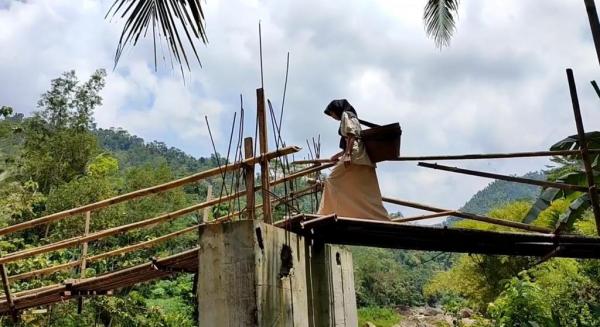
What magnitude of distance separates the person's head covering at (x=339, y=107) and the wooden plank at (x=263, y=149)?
809 mm

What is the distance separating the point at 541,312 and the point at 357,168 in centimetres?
571

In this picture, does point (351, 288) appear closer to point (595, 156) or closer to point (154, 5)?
point (595, 156)

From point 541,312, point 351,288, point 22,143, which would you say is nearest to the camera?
point 351,288

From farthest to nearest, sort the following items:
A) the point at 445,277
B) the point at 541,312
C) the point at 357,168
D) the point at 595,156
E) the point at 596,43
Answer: the point at 445,277 → the point at 541,312 → the point at 595,156 → the point at 596,43 → the point at 357,168

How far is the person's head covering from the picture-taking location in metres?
4.39

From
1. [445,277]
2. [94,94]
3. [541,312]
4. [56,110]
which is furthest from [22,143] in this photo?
[541,312]

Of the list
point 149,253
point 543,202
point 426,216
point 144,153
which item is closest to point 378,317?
point 149,253

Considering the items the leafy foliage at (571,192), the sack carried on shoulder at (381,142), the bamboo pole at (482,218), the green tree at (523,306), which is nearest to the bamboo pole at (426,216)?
the bamboo pole at (482,218)

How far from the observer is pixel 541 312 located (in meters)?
8.52

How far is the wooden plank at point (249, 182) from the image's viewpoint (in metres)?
3.55

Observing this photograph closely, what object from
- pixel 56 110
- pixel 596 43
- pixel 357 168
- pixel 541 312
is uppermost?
pixel 56 110

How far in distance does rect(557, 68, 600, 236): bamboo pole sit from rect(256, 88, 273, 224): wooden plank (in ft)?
7.16

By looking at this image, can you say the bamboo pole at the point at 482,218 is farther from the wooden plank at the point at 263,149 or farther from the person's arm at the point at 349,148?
the wooden plank at the point at 263,149

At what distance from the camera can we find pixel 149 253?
16.5m
